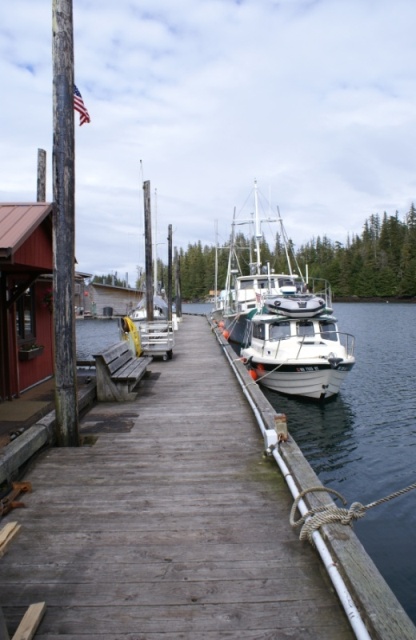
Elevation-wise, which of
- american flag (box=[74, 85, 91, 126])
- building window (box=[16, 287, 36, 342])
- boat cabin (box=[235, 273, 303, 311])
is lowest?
building window (box=[16, 287, 36, 342])

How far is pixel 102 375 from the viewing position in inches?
319

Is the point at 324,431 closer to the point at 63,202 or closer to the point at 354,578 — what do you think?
the point at 63,202

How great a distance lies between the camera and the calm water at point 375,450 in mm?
6094

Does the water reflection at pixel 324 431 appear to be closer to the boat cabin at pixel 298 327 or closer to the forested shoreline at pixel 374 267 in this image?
the boat cabin at pixel 298 327

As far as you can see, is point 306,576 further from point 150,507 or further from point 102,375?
point 102,375

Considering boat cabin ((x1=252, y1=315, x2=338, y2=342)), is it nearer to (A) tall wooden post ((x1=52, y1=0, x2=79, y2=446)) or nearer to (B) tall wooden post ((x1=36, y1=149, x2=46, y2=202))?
(B) tall wooden post ((x1=36, y1=149, x2=46, y2=202))

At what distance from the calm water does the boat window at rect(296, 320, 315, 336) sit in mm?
2075

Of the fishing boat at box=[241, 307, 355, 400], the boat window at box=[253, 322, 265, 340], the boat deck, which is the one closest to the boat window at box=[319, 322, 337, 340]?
the fishing boat at box=[241, 307, 355, 400]

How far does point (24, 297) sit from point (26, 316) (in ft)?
1.46

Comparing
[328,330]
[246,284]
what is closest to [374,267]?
[246,284]

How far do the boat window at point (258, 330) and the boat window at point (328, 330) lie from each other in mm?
1856

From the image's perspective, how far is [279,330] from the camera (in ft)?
49.1

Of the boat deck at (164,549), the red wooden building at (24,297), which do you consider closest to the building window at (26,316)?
the red wooden building at (24,297)

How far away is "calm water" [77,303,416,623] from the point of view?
6094 mm
